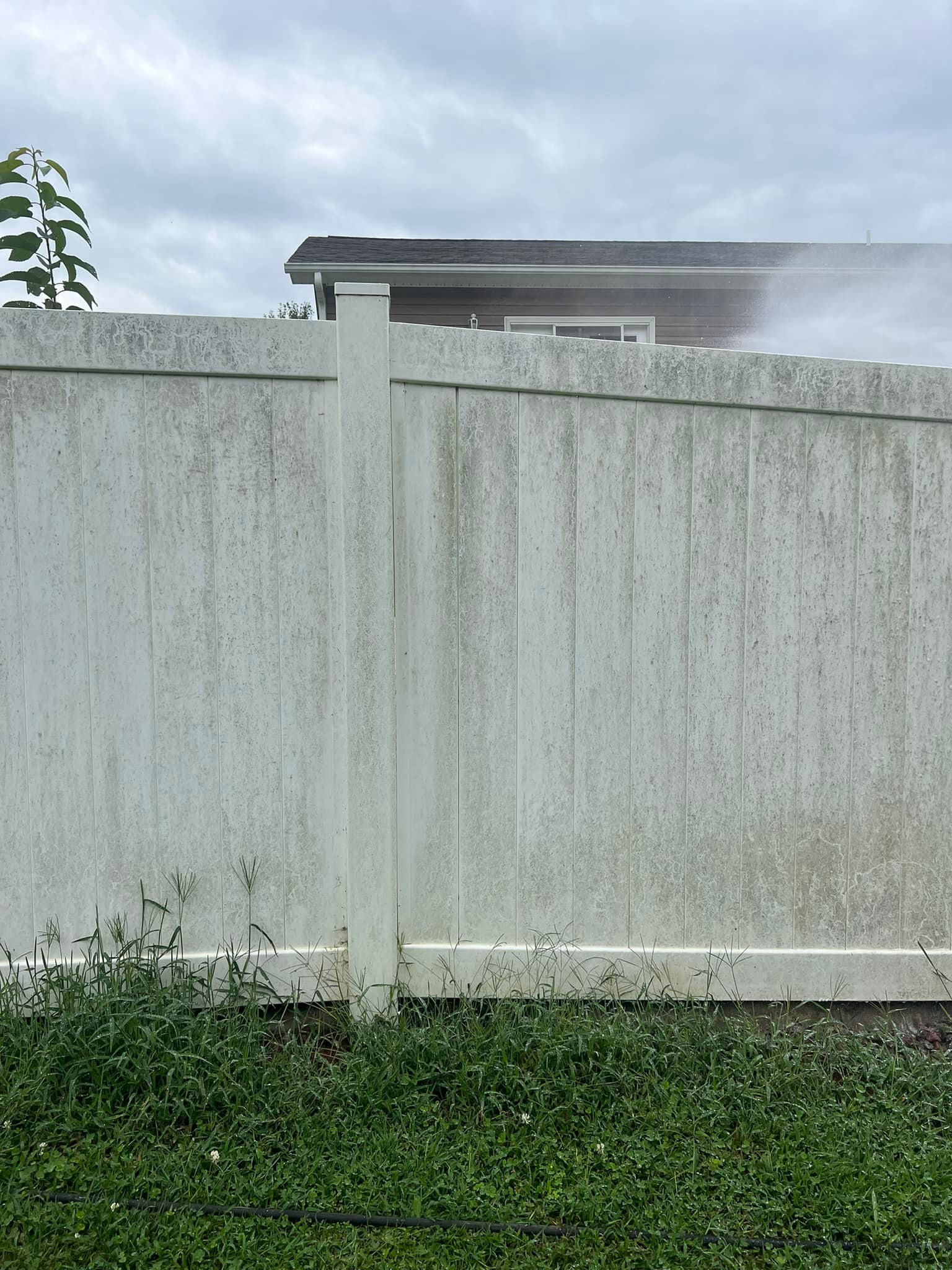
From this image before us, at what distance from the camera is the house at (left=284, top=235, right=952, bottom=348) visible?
8.97m

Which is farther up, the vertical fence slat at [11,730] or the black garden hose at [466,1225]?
the vertical fence slat at [11,730]

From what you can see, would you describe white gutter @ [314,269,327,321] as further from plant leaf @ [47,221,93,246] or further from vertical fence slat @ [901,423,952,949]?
vertical fence slat @ [901,423,952,949]

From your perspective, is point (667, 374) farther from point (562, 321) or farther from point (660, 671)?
point (562, 321)

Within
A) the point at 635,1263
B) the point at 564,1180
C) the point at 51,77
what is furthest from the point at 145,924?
the point at 51,77

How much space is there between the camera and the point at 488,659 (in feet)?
7.80

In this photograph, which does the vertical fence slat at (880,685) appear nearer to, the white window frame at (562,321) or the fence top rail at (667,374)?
the fence top rail at (667,374)

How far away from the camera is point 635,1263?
1685mm

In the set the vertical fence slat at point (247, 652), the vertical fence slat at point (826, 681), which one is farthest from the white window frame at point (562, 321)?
the vertical fence slat at point (247, 652)

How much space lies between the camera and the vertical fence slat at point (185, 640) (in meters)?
2.28

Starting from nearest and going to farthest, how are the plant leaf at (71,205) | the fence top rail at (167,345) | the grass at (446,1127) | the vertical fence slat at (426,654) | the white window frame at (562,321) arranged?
the grass at (446,1127), the fence top rail at (167,345), the vertical fence slat at (426,654), the plant leaf at (71,205), the white window frame at (562,321)

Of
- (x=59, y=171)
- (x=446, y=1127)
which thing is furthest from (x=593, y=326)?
(x=446, y=1127)

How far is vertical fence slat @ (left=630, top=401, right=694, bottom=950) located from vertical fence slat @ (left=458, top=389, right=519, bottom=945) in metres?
0.37

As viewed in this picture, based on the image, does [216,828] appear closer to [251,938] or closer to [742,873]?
[251,938]

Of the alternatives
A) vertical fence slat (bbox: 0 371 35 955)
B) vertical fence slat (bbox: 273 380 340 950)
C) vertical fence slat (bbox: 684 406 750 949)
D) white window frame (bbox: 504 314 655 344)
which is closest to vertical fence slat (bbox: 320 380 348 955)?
vertical fence slat (bbox: 273 380 340 950)
